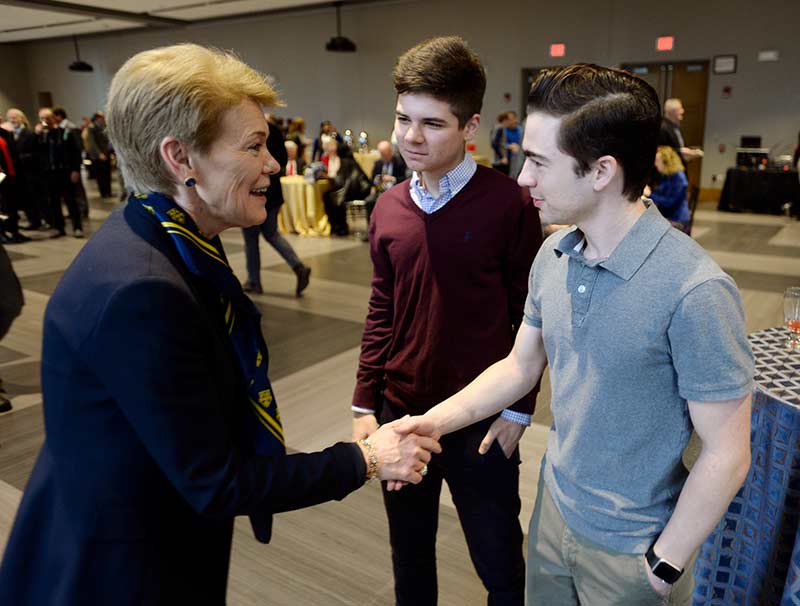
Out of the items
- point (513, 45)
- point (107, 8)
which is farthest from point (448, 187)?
point (107, 8)

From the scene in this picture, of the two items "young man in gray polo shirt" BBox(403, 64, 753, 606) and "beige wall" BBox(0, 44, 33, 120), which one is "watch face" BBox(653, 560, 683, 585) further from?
"beige wall" BBox(0, 44, 33, 120)

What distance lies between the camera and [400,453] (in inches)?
51.4

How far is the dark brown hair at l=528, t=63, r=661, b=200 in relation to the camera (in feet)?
3.44

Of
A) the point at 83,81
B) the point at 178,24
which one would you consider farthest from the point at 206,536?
the point at 83,81

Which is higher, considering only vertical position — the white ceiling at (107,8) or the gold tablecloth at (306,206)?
the white ceiling at (107,8)

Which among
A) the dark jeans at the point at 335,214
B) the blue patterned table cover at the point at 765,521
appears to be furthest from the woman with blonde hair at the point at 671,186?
the dark jeans at the point at 335,214

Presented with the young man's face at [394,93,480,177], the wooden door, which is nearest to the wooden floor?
the young man's face at [394,93,480,177]

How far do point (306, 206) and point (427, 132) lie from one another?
314 inches

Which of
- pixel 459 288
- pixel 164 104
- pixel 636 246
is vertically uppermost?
pixel 164 104

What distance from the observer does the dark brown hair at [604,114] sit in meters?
1.05

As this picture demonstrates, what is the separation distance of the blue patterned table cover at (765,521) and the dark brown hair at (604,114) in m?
0.97

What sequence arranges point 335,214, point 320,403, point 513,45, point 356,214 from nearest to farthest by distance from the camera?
point 320,403 < point 335,214 < point 356,214 < point 513,45

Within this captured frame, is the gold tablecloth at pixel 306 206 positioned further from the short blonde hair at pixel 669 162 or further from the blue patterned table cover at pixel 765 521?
the blue patterned table cover at pixel 765 521

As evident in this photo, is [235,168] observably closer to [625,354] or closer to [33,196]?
[625,354]
